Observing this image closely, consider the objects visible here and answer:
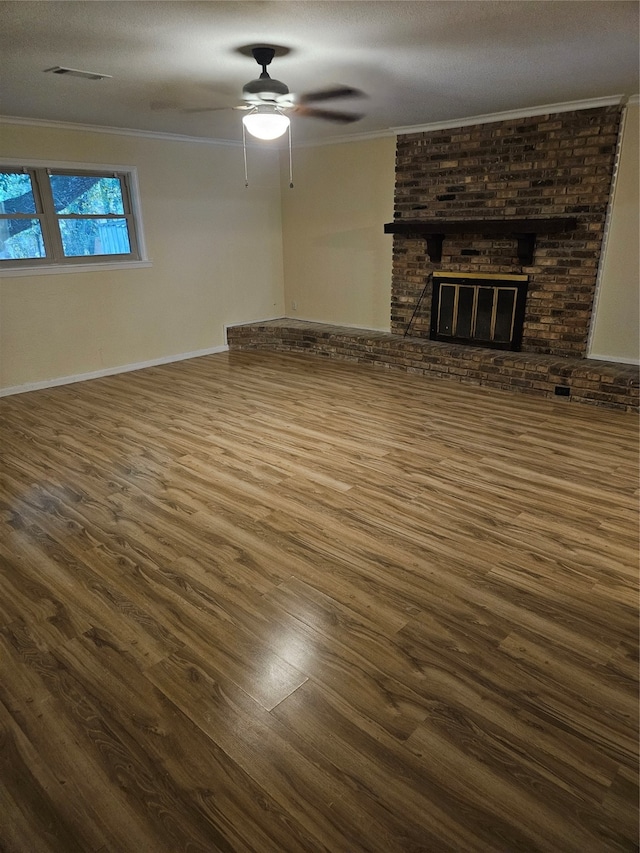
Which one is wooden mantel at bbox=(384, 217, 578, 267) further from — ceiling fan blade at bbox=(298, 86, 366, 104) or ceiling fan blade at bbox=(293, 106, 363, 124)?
ceiling fan blade at bbox=(298, 86, 366, 104)

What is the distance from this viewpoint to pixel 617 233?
4.70 meters

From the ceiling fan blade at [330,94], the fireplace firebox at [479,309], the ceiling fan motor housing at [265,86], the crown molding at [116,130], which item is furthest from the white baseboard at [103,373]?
the ceiling fan motor housing at [265,86]

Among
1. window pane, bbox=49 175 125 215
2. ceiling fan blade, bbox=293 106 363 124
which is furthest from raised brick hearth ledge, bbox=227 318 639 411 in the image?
ceiling fan blade, bbox=293 106 363 124

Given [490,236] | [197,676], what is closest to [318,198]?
[490,236]

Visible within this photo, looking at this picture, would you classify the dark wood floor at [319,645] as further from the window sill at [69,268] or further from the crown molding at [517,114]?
the crown molding at [517,114]

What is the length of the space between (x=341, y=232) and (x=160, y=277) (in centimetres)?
224

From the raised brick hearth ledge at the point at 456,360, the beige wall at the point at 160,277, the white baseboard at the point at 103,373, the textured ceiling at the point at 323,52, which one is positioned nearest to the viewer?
the textured ceiling at the point at 323,52

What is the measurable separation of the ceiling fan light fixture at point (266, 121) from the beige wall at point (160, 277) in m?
2.70

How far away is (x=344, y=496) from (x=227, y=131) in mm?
4364

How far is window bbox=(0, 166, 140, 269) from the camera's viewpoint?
16.1 feet

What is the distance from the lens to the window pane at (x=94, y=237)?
5273 mm

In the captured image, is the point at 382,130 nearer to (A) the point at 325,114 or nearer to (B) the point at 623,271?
(A) the point at 325,114

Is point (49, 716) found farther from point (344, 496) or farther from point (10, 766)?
point (344, 496)

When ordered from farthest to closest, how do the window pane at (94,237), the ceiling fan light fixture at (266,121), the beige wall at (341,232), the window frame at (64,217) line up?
the beige wall at (341,232)
the window pane at (94,237)
the window frame at (64,217)
the ceiling fan light fixture at (266,121)
